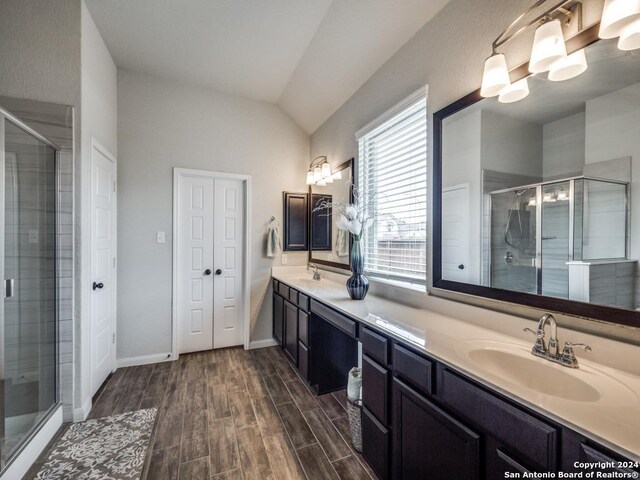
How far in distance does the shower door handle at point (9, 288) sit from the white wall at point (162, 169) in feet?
3.72

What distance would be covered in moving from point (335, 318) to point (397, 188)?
3.71 feet

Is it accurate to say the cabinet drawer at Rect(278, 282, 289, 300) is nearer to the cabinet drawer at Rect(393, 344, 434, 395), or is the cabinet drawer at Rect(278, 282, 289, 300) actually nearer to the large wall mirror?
the large wall mirror

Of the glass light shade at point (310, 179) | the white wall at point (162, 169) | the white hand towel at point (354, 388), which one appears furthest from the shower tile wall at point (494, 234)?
the white wall at point (162, 169)

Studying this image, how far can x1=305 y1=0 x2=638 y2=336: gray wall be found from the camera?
136cm

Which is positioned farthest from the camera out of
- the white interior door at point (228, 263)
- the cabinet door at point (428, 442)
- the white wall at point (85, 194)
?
the white interior door at point (228, 263)

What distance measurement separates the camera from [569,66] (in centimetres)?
111

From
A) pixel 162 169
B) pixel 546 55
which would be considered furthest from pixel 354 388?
pixel 162 169

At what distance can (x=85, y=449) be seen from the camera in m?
1.81

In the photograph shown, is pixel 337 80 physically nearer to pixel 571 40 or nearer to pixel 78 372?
pixel 571 40

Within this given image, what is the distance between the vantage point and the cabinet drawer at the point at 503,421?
2.55ft

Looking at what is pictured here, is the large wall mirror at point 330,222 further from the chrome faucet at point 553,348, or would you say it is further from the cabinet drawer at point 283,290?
the chrome faucet at point 553,348

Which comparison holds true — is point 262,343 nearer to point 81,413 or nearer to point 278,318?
point 278,318

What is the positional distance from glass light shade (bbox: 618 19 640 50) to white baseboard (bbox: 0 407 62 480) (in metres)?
3.32

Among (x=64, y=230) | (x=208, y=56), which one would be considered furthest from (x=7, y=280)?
(x=208, y=56)
